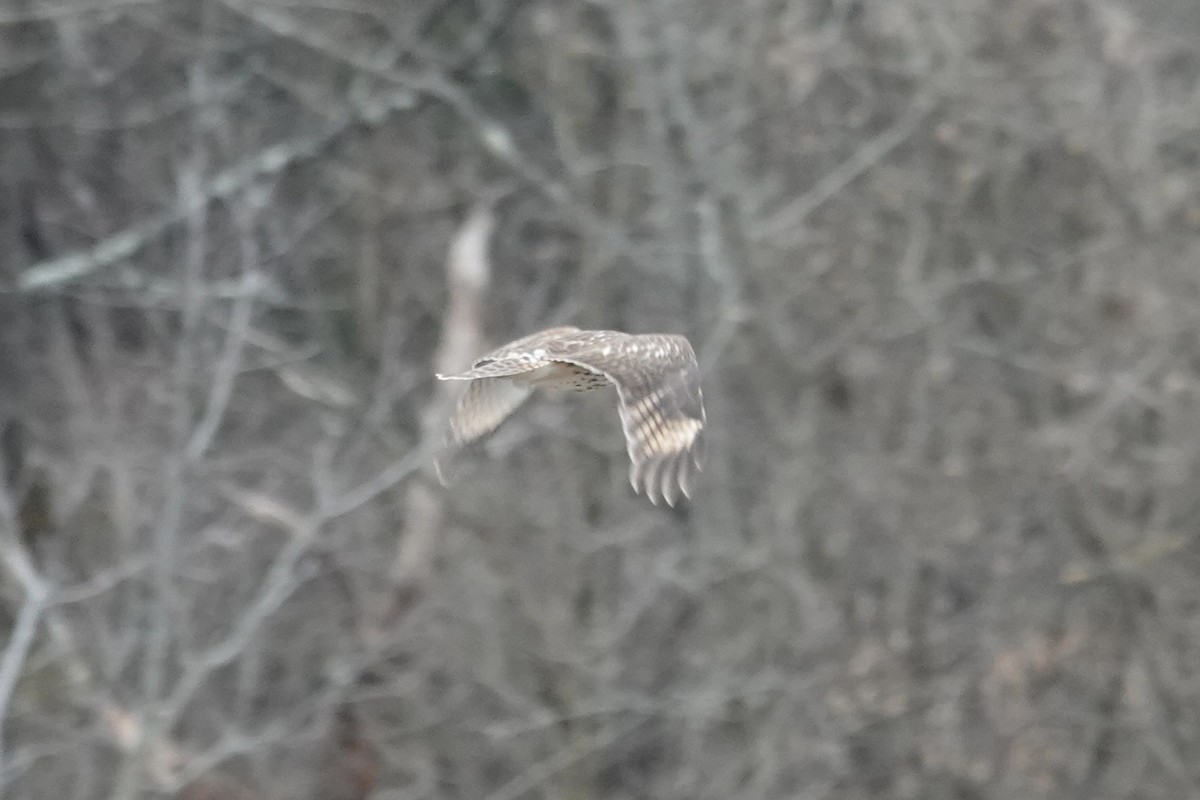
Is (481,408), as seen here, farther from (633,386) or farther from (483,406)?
(633,386)

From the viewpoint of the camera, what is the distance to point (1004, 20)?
958cm

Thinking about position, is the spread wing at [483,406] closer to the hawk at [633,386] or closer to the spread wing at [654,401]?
the hawk at [633,386]

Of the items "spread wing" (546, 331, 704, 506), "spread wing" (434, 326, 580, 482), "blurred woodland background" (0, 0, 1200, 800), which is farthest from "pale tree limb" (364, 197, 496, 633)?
"spread wing" (546, 331, 704, 506)

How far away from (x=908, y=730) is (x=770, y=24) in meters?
3.45

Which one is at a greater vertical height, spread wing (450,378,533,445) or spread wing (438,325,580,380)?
→ spread wing (438,325,580,380)

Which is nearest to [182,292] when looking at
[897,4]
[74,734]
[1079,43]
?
[74,734]

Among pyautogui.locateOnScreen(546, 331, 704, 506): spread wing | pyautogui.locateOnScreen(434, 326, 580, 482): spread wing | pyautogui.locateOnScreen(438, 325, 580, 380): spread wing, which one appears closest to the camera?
pyautogui.locateOnScreen(546, 331, 704, 506): spread wing

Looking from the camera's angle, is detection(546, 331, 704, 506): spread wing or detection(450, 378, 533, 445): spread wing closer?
detection(546, 331, 704, 506): spread wing

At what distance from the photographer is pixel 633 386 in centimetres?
447

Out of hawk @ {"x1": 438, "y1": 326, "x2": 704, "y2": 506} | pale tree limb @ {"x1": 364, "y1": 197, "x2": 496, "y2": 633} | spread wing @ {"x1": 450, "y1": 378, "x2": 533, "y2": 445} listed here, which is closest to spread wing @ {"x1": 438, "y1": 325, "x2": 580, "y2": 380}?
hawk @ {"x1": 438, "y1": 326, "x2": 704, "y2": 506}

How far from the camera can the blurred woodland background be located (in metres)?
9.25

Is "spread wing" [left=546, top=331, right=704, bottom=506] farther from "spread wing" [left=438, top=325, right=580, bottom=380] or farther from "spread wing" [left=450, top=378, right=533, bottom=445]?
"spread wing" [left=450, top=378, right=533, bottom=445]

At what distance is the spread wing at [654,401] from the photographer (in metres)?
4.21

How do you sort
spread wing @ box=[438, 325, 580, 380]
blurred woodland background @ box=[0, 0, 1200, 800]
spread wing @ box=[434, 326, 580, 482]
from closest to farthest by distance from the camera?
spread wing @ box=[438, 325, 580, 380] < spread wing @ box=[434, 326, 580, 482] < blurred woodland background @ box=[0, 0, 1200, 800]
